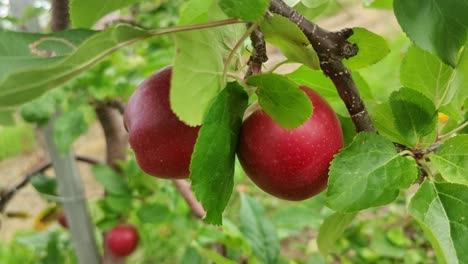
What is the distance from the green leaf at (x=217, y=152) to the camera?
398 millimetres

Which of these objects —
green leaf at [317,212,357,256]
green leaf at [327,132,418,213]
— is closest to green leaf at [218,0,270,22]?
green leaf at [327,132,418,213]

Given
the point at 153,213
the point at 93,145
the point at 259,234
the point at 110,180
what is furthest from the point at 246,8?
the point at 93,145

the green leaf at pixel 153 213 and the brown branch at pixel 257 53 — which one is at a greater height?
the brown branch at pixel 257 53

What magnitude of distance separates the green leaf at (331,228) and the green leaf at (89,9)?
11.7 inches

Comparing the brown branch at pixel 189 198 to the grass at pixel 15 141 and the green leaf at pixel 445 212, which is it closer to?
the green leaf at pixel 445 212

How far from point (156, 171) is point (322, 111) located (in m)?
0.15

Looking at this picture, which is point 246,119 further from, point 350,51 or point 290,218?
point 290,218

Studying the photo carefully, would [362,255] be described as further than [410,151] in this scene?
Yes

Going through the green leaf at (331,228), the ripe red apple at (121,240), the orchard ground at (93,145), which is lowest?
the orchard ground at (93,145)

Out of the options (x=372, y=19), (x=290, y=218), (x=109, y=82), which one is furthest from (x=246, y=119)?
(x=372, y=19)

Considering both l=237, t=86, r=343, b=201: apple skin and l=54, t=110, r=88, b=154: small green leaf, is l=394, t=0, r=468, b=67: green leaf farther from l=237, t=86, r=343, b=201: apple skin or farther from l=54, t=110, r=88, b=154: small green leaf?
l=54, t=110, r=88, b=154: small green leaf

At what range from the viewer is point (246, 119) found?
1.51ft

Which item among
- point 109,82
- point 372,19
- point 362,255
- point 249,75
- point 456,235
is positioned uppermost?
point 249,75

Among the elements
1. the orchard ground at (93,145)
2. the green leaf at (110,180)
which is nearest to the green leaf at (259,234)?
the green leaf at (110,180)
